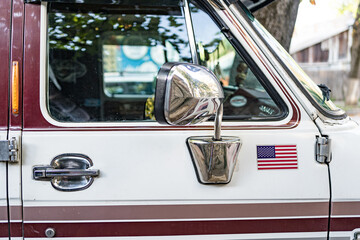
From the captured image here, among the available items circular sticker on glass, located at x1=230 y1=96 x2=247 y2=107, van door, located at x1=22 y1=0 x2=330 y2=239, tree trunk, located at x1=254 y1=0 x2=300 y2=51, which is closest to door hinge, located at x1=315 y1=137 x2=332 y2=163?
van door, located at x1=22 y1=0 x2=330 y2=239

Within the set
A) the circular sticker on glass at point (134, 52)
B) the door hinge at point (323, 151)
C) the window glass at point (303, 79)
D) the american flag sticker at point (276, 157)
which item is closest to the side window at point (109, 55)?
the circular sticker on glass at point (134, 52)

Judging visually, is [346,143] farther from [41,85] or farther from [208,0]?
[41,85]

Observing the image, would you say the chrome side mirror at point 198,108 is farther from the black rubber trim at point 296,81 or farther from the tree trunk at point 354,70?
the tree trunk at point 354,70

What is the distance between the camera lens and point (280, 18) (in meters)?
4.16

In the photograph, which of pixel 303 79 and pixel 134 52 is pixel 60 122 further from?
pixel 134 52

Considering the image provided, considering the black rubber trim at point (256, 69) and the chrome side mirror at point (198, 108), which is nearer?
the chrome side mirror at point (198, 108)

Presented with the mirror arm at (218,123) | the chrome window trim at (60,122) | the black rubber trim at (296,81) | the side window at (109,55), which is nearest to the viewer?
the mirror arm at (218,123)

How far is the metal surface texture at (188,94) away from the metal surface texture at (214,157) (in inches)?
6.9

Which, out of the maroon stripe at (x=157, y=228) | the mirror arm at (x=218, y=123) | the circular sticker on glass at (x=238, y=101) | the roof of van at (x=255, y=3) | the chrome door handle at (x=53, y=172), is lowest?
the maroon stripe at (x=157, y=228)

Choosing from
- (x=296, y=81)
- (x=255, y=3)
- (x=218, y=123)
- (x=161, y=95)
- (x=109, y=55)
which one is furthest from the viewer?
(x=109, y=55)

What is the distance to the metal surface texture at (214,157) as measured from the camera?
1.89 metres

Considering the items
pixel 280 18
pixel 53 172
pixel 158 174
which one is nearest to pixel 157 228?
pixel 158 174

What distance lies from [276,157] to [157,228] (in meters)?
0.60

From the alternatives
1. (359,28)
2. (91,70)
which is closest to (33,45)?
(91,70)
